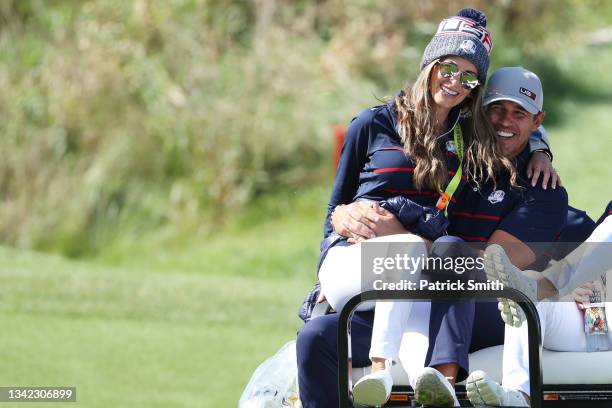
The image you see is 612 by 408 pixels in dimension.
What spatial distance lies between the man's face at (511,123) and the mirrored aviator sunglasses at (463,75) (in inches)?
7.7

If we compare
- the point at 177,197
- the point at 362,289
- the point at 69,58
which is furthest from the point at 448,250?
the point at 69,58

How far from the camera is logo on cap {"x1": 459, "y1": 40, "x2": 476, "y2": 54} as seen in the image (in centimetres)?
376

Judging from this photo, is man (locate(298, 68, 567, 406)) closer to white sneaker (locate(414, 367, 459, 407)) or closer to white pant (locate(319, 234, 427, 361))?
white pant (locate(319, 234, 427, 361))

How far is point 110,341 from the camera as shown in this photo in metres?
7.63

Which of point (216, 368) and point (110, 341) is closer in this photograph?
point (216, 368)

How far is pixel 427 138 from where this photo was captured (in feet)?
12.2

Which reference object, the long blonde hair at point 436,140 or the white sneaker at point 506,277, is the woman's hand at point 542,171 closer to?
the long blonde hair at point 436,140

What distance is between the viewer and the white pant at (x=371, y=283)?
126 inches

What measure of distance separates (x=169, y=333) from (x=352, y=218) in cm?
462

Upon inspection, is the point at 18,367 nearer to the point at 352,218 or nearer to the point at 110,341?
the point at 110,341

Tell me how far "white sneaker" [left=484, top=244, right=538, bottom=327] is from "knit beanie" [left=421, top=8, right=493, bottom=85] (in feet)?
2.80

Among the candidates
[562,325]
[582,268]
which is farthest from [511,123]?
[562,325]

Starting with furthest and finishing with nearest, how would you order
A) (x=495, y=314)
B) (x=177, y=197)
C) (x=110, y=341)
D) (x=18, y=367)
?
(x=177, y=197) → (x=110, y=341) → (x=18, y=367) → (x=495, y=314)

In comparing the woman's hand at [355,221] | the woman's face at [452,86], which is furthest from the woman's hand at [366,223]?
the woman's face at [452,86]
